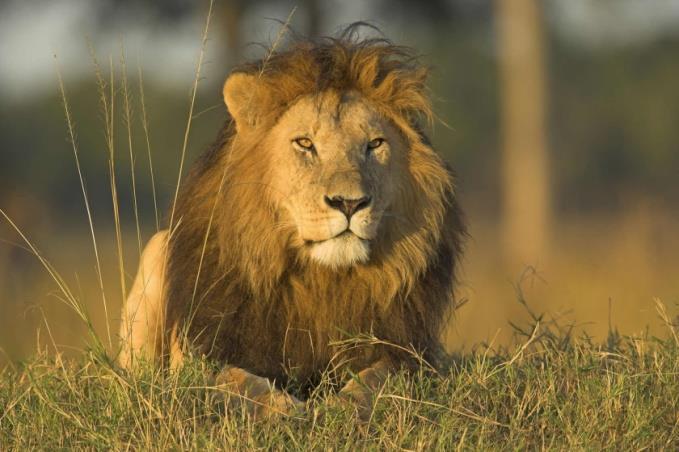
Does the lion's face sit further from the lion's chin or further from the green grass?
the green grass

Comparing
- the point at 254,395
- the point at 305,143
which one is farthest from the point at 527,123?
the point at 254,395

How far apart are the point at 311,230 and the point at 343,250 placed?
144mm

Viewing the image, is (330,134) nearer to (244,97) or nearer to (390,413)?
(244,97)

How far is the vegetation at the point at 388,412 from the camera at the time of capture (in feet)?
13.1

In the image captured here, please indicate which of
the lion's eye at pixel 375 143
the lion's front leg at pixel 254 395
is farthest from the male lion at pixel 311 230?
the lion's front leg at pixel 254 395

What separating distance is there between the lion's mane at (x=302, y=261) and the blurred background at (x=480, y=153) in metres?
0.26

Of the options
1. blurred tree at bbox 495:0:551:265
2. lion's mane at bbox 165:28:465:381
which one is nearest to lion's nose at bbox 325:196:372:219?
lion's mane at bbox 165:28:465:381

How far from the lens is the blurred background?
35.8 feet

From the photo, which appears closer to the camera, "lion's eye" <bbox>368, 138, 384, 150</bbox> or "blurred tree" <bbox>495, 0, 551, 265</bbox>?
"lion's eye" <bbox>368, 138, 384, 150</bbox>

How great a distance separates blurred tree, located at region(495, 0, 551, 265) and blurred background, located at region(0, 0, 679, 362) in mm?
21

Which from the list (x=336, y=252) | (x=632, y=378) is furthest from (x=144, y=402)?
(x=632, y=378)

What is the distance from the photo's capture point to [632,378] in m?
4.54

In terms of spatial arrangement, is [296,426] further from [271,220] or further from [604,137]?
[604,137]

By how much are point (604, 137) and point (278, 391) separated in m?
27.1
